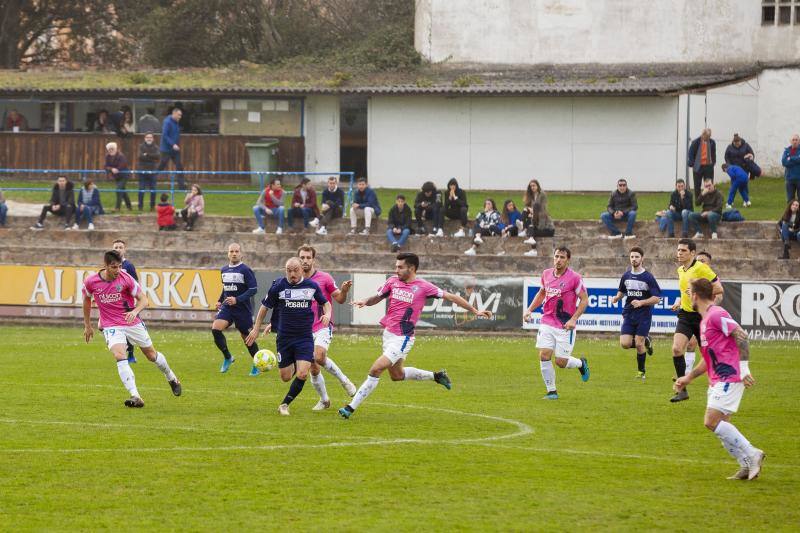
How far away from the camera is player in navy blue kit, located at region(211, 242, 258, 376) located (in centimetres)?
2247

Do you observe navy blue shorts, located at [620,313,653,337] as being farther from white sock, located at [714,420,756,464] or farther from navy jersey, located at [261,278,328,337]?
white sock, located at [714,420,756,464]

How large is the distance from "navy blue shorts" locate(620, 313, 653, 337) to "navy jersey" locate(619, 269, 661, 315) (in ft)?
0.26

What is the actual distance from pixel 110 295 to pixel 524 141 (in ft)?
94.1

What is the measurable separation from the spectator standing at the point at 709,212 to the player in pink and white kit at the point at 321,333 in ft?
56.9

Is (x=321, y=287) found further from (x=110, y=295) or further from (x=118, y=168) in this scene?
(x=118, y=168)

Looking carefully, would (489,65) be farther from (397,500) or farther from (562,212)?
(397,500)

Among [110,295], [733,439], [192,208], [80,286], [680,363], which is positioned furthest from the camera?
[192,208]

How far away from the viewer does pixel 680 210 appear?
33.4 m

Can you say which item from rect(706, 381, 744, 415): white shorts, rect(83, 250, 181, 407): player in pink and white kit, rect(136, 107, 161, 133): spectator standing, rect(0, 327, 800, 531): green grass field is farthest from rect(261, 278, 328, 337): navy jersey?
rect(136, 107, 161, 133): spectator standing

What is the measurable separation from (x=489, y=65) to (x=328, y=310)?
109 ft

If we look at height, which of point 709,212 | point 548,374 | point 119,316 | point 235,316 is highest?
point 709,212

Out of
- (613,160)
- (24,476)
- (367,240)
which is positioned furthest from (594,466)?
(613,160)

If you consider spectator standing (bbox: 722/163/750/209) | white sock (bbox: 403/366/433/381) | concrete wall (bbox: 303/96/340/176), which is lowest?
white sock (bbox: 403/366/433/381)

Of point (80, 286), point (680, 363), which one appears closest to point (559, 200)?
point (80, 286)
